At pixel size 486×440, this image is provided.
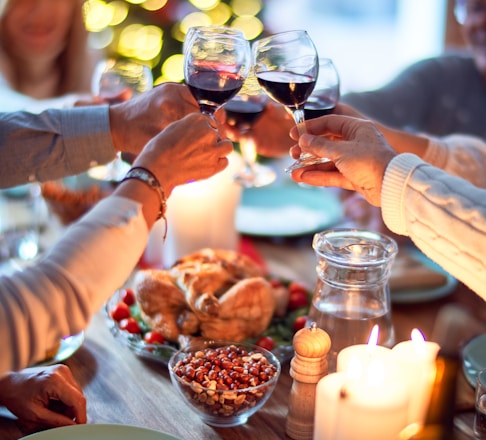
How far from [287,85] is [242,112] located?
356 millimetres

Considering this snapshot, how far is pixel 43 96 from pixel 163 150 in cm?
227

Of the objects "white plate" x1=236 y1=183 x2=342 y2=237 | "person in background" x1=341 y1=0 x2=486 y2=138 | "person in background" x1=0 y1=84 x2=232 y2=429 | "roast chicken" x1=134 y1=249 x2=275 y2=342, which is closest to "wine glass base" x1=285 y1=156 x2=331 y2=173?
"person in background" x1=0 y1=84 x2=232 y2=429

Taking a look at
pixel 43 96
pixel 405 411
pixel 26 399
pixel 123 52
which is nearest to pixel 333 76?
pixel 405 411

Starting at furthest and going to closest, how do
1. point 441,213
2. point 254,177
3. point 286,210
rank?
point 286,210, point 254,177, point 441,213

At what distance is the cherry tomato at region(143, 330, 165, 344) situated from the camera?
1.30 metres

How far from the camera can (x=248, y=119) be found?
155 cm

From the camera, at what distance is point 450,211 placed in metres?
0.98

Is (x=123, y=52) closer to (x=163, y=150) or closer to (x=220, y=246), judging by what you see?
(x=220, y=246)

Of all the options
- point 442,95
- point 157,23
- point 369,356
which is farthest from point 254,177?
point 157,23

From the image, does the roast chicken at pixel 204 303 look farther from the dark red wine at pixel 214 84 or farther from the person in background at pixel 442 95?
the person in background at pixel 442 95

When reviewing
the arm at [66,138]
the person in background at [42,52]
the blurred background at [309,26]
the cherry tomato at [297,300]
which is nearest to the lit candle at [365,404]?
the cherry tomato at [297,300]

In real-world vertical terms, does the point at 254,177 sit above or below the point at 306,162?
below

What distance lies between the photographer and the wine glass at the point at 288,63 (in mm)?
1172

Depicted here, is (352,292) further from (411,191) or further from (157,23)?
(157,23)
